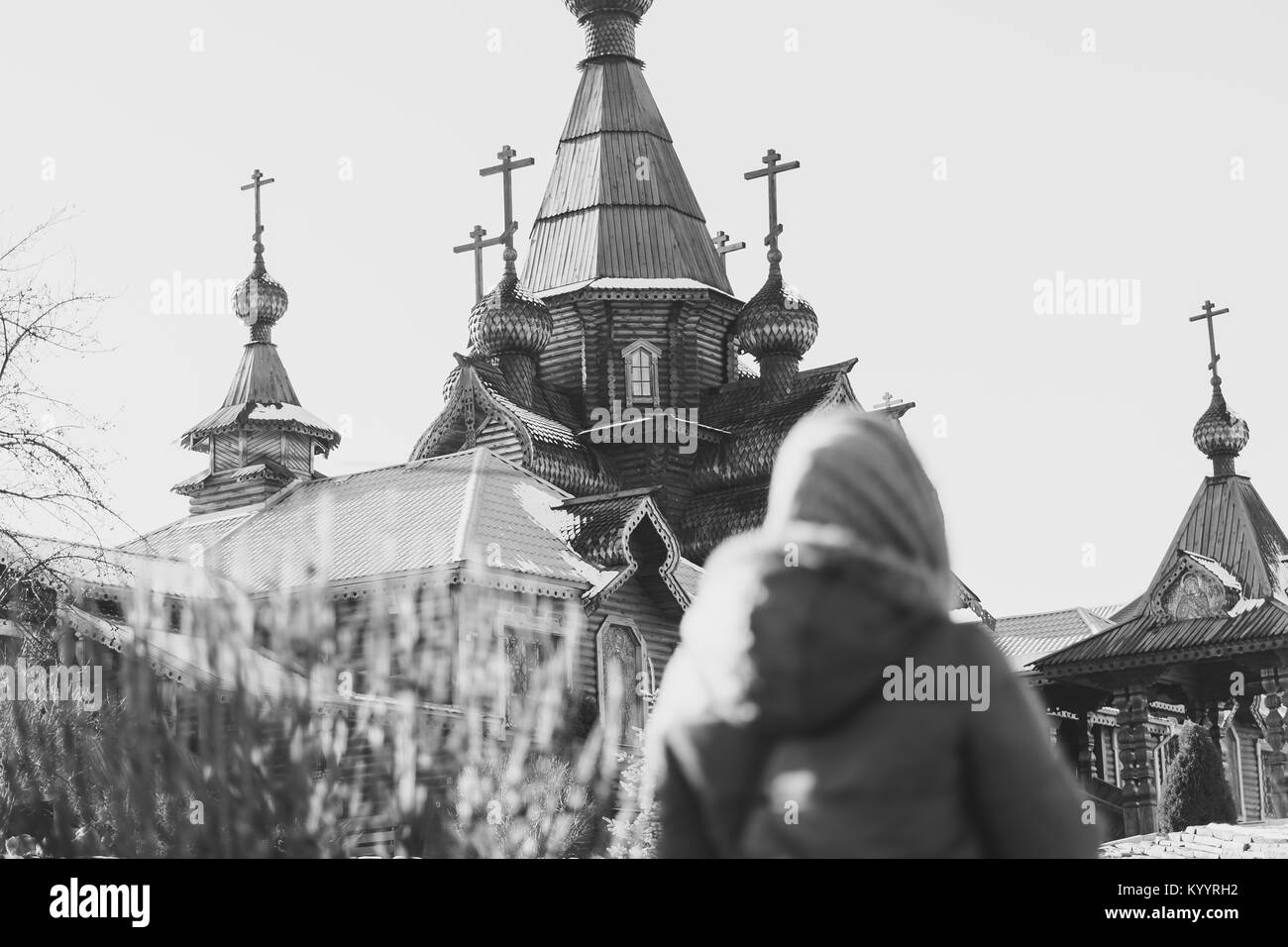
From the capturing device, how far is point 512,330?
36.2m

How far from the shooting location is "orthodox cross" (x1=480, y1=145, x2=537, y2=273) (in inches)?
1419

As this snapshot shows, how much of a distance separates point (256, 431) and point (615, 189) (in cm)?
915

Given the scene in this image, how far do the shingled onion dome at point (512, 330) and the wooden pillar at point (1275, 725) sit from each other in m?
14.9

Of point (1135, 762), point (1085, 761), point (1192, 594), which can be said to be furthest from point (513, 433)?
point (1135, 762)

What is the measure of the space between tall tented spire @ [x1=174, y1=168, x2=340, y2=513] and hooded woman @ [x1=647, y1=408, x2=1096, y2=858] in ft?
112

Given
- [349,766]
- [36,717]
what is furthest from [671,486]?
[349,766]

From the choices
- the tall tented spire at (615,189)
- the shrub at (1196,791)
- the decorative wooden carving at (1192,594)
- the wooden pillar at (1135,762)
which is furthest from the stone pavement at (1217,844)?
the tall tented spire at (615,189)

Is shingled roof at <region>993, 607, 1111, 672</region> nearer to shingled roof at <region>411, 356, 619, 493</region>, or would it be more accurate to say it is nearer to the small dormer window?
the small dormer window

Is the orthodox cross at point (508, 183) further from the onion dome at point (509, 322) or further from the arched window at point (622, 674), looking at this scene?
the arched window at point (622, 674)

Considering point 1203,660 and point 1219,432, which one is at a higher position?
point 1219,432

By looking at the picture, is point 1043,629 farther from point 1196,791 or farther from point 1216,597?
point 1196,791

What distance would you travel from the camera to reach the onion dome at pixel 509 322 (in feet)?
119

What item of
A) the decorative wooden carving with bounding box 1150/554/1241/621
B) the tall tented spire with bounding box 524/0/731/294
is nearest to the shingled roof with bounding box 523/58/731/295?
the tall tented spire with bounding box 524/0/731/294
